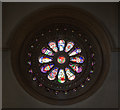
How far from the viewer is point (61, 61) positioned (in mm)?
9039

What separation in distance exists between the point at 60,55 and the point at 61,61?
259 mm

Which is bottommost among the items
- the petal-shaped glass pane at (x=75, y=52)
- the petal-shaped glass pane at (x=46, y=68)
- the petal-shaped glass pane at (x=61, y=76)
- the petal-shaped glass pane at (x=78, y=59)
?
the petal-shaped glass pane at (x=61, y=76)

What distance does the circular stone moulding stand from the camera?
26.9 ft

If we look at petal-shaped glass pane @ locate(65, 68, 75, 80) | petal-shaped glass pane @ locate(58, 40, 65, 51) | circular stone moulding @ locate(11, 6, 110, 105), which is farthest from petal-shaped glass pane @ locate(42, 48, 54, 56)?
petal-shaped glass pane @ locate(65, 68, 75, 80)

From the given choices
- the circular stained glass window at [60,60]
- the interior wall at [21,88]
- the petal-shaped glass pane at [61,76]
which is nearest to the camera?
the interior wall at [21,88]

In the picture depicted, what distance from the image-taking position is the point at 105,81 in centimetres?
782

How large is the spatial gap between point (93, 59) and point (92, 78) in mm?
839

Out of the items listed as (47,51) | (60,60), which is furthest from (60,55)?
(47,51)

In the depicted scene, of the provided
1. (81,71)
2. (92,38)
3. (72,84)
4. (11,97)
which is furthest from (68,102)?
(92,38)

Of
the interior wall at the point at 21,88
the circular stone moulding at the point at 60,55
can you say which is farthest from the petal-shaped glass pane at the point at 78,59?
the interior wall at the point at 21,88

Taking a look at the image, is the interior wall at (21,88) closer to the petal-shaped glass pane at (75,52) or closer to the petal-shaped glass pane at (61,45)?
the petal-shaped glass pane at (75,52)

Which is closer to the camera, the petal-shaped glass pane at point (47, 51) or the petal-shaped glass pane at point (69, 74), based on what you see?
the petal-shaped glass pane at point (69, 74)

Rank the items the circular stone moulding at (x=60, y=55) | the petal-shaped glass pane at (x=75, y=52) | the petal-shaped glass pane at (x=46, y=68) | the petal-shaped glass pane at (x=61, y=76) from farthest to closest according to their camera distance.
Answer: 1. the petal-shaped glass pane at (x=75, y=52)
2. the petal-shaped glass pane at (x=46, y=68)
3. the petal-shaped glass pane at (x=61, y=76)
4. the circular stone moulding at (x=60, y=55)

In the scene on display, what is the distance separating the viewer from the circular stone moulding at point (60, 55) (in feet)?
26.9
